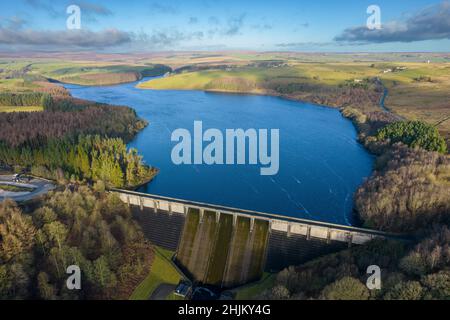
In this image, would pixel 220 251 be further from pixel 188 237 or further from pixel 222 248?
pixel 188 237

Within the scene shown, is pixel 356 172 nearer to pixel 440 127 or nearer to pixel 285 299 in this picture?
pixel 440 127

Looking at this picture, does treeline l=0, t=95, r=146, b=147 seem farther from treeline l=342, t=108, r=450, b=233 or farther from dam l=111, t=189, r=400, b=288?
treeline l=342, t=108, r=450, b=233

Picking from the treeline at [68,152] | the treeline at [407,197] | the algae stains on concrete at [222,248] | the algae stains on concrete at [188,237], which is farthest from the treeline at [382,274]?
the treeline at [68,152]

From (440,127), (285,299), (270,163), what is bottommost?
(285,299)

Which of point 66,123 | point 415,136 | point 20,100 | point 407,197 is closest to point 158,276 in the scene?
point 407,197

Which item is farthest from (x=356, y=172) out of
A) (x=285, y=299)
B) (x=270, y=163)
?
(x=285, y=299)

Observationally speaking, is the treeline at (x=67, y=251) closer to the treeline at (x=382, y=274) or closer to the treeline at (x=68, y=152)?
the treeline at (x=68, y=152)
